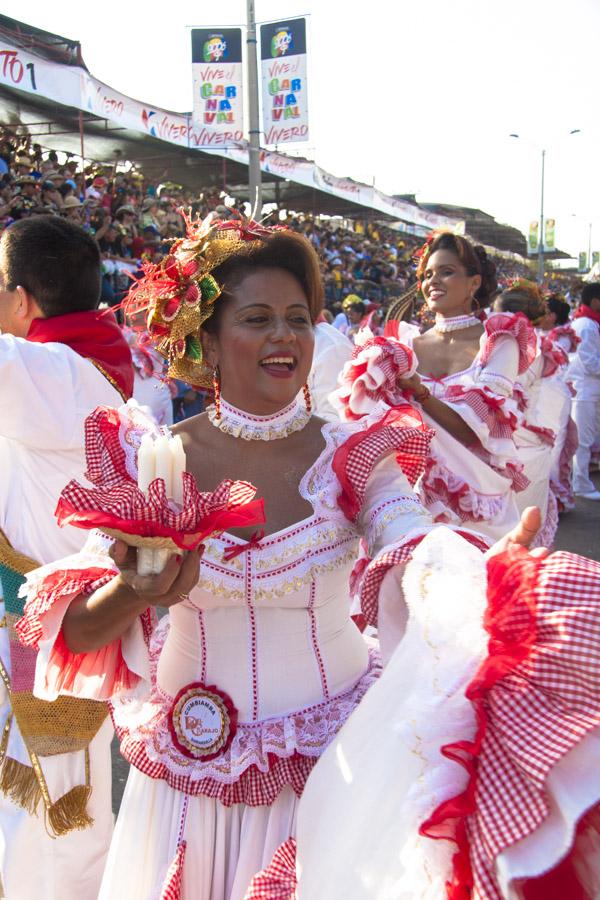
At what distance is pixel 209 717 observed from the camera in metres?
1.89

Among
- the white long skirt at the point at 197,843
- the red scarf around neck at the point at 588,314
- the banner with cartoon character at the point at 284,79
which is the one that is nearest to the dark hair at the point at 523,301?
the red scarf around neck at the point at 588,314

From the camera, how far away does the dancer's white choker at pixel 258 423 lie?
6.83 ft

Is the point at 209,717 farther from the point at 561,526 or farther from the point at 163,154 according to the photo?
the point at 163,154

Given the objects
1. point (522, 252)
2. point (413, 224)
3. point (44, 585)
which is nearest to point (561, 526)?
point (44, 585)

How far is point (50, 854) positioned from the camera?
8.70ft

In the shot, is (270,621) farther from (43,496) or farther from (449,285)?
(449,285)

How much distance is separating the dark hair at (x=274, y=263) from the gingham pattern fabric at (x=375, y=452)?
0.33m

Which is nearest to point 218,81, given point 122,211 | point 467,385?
point 122,211

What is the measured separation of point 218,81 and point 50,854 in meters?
11.3

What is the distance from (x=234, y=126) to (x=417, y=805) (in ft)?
39.9

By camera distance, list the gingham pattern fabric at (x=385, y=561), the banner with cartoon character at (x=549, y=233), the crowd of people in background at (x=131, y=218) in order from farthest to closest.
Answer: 1. the banner with cartoon character at (x=549, y=233)
2. the crowd of people in background at (x=131, y=218)
3. the gingham pattern fabric at (x=385, y=561)

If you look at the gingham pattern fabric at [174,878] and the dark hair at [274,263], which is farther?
the dark hair at [274,263]

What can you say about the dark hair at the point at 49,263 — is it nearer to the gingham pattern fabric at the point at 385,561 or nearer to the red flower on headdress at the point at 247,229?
the red flower on headdress at the point at 247,229

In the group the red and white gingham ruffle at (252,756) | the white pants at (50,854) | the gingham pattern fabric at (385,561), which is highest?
the gingham pattern fabric at (385,561)
